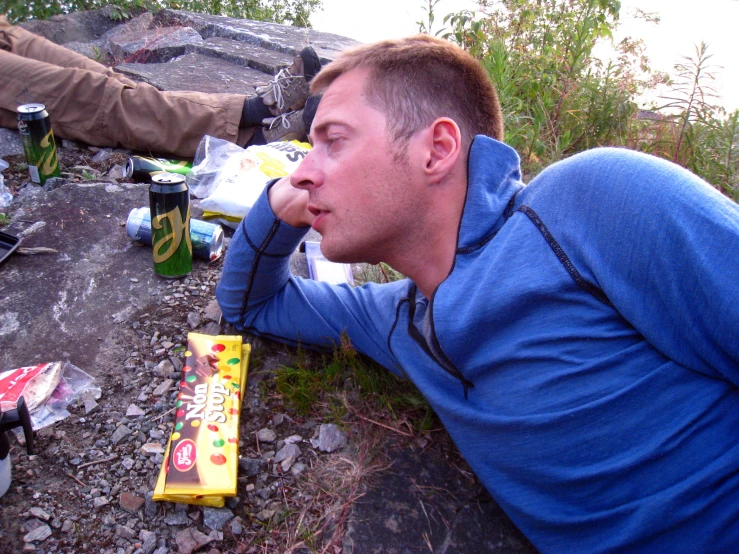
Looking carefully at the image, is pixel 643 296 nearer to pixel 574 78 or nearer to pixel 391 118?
pixel 391 118

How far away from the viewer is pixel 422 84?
1863 mm

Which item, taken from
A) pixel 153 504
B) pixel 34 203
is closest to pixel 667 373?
pixel 153 504

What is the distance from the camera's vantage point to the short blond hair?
1800mm

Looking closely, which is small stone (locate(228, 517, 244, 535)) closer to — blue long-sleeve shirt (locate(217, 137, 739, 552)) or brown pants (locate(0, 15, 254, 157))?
blue long-sleeve shirt (locate(217, 137, 739, 552))

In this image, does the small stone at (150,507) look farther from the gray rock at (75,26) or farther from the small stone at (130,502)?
the gray rock at (75,26)

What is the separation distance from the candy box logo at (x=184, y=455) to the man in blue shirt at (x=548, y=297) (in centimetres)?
70

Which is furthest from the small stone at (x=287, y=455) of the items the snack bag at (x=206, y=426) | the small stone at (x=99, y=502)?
the small stone at (x=99, y=502)

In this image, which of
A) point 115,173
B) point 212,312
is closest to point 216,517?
point 212,312

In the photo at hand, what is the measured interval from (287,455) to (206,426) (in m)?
0.28

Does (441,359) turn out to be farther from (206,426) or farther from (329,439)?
(206,426)

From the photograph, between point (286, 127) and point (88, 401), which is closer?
point (88, 401)

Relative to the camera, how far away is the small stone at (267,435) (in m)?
2.07

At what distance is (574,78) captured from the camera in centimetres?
361

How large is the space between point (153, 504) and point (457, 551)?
905 millimetres
